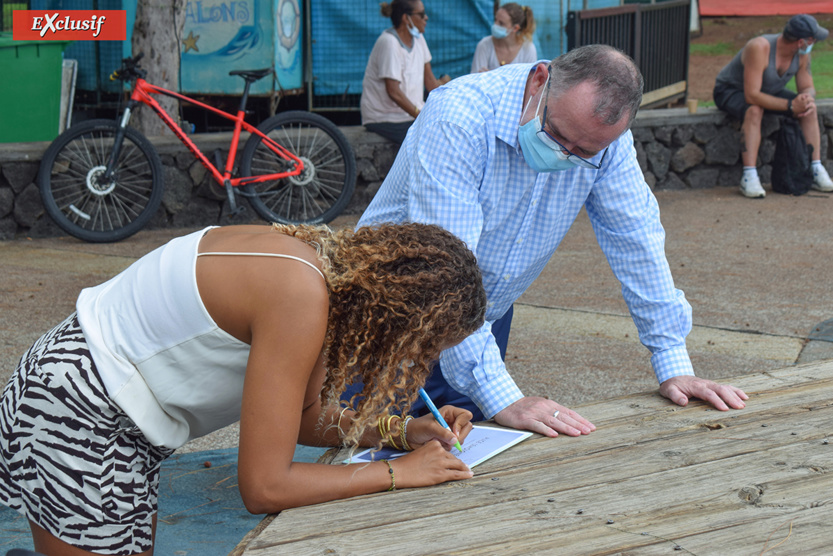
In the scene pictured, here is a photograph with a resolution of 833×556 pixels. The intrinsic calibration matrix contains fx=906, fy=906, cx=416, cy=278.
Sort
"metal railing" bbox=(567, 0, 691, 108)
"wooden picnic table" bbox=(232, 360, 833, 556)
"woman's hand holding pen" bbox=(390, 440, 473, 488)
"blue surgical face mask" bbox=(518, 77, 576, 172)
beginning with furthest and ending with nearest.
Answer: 1. "metal railing" bbox=(567, 0, 691, 108)
2. "blue surgical face mask" bbox=(518, 77, 576, 172)
3. "woman's hand holding pen" bbox=(390, 440, 473, 488)
4. "wooden picnic table" bbox=(232, 360, 833, 556)

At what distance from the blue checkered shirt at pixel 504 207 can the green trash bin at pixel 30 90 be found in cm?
612

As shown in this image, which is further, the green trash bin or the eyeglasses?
the green trash bin

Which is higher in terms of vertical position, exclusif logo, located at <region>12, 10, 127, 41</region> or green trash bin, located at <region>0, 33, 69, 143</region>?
exclusif logo, located at <region>12, 10, 127, 41</region>

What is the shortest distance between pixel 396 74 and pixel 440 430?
5.67 meters

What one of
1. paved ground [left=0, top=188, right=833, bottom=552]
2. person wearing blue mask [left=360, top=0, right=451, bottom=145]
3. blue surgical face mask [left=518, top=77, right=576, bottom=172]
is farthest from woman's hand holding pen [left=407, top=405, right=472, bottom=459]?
person wearing blue mask [left=360, top=0, right=451, bottom=145]

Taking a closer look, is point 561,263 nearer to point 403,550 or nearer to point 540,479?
point 540,479

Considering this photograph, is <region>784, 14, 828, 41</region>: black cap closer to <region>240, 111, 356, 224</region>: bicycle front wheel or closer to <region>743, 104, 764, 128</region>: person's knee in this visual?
<region>743, 104, 764, 128</region>: person's knee

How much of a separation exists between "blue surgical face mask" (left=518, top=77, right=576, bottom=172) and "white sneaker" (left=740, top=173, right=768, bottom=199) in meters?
6.52

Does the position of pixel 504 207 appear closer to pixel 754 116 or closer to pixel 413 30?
pixel 413 30

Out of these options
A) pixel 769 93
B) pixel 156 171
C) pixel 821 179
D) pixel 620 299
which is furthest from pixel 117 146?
pixel 821 179

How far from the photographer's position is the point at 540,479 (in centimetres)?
188

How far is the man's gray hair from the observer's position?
2.24 metres

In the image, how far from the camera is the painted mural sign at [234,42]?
9586 millimetres

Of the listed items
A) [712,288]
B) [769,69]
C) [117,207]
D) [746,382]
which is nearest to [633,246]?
[746,382]
